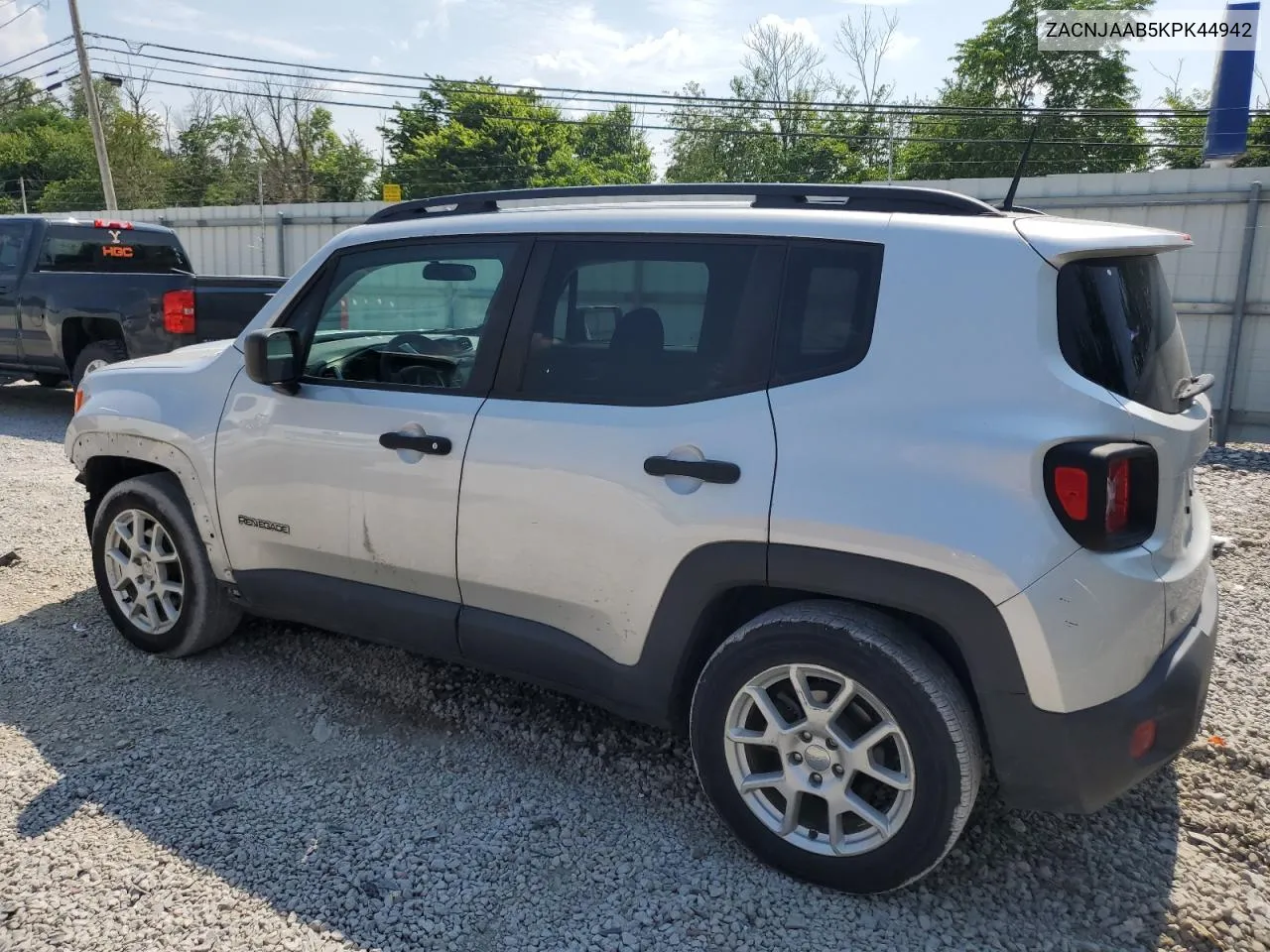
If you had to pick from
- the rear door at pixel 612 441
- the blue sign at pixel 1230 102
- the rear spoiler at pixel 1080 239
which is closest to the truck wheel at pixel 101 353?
the rear door at pixel 612 441

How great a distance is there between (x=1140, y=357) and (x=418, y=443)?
7.10 feet

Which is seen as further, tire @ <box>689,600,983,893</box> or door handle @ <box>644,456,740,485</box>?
door handle @ <box>644,456,740,485</box>

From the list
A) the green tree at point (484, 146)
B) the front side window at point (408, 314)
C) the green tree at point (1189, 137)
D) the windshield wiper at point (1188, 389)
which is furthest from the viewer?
the green tree at point (484, 146)

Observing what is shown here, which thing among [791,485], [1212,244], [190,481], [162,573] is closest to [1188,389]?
[791,485]

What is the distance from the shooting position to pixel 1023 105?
3600 cm

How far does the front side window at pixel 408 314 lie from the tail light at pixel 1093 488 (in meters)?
1.84

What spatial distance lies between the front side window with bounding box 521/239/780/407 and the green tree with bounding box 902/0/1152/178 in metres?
31.6

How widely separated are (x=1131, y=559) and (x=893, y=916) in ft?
3.75

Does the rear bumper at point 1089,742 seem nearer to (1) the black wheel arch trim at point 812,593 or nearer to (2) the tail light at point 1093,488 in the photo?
(1) the black wheel arch trim at point 812,593

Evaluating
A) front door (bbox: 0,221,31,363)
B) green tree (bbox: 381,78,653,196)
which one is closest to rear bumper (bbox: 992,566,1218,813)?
front door (bbox: 0,221,31,363)

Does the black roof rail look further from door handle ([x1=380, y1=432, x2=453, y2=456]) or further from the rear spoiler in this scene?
door handle ([x1=380, y1=432, x2=453, y2=456])

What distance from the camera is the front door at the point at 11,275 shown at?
32.2 ft

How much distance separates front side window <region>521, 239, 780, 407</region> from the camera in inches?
108

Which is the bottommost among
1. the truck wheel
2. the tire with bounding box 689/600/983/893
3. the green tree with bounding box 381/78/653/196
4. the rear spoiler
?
the tire with bounding box 689/600/983/893
